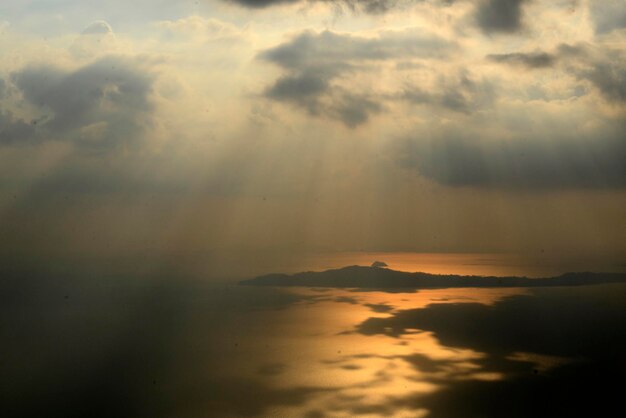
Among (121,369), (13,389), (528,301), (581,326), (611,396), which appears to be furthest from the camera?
(528,301)

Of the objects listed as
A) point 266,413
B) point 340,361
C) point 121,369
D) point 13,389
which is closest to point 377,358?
point 340,361

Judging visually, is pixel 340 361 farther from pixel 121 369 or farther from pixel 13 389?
pixel 13 389

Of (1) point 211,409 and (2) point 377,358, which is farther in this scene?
(2) point 377,358

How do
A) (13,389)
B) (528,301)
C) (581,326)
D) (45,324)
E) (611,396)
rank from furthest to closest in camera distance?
(528,301) → (45,324) → (581,326) → (13,389) → (611,396)
